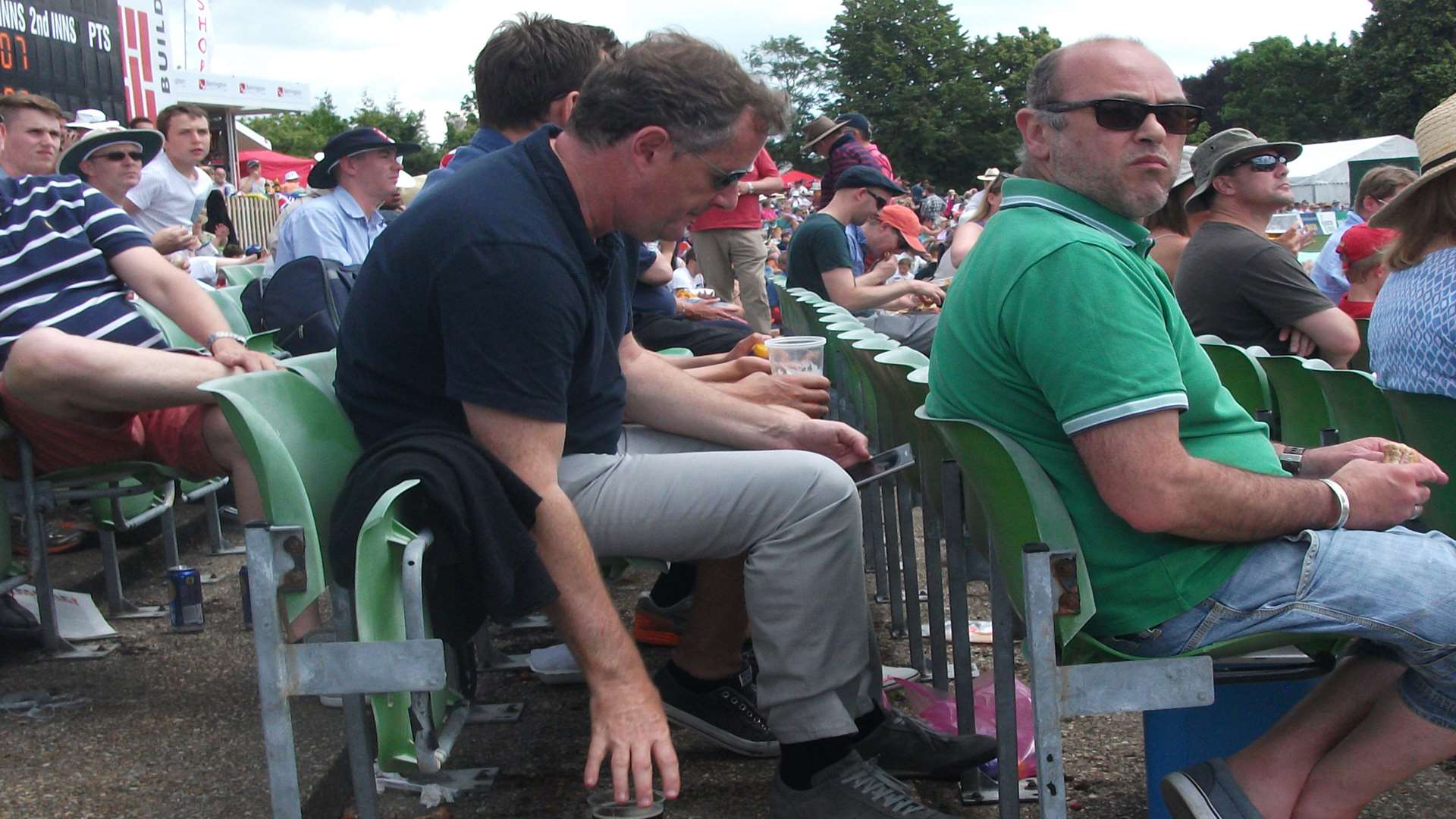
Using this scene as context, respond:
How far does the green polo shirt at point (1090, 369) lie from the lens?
1.95 metres

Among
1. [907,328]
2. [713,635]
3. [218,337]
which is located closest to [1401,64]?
[907,328]

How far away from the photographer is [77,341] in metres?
3.07

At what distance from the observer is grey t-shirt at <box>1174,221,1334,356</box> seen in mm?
4371

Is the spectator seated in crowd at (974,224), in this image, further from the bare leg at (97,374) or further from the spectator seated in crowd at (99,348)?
the bare leg at (97,374)

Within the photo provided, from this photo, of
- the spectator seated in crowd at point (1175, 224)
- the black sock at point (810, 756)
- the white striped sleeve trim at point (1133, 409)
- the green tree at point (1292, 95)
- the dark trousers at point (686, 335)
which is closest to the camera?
the white striped sleeve trim at point (1133, 409)

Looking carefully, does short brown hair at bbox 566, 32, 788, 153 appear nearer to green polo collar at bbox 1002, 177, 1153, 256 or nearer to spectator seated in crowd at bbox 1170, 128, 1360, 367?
green polo collar at bbox 1002, 177, 1153, 256

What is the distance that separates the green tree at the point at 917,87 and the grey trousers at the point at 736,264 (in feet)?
181

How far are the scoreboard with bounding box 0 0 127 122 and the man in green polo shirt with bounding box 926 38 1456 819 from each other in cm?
1323

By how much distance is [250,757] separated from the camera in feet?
9.29

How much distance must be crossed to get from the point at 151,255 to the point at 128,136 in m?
2.52

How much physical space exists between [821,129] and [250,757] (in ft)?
22.1

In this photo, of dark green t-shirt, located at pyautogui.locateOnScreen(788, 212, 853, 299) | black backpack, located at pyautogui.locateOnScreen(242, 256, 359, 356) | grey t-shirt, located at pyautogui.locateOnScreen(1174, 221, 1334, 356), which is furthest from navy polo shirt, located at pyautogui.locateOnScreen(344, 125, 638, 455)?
dark green t-shirt, located at pyautogui.locateOnScreen(788, 212, 853, 299)

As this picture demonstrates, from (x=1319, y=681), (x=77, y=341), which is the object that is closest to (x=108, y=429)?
(x=77, y=341)

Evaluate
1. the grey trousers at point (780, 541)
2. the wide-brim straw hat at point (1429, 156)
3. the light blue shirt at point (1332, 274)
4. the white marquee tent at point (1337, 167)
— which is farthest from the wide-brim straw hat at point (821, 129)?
the white marquee tent at point (1337, 167)
